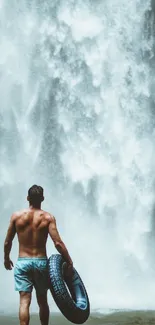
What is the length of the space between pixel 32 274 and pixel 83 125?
1382 centimetres

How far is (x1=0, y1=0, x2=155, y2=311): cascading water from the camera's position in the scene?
1848 centimetres

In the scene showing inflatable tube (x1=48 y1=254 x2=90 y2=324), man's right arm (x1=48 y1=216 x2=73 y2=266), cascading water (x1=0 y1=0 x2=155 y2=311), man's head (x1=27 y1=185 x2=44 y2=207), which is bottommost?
inflatable tube (x1=48 y1=254 x2=90 y2=324)

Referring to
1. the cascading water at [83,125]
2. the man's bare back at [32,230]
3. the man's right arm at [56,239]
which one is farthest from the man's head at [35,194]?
the cascading water at [83,125]

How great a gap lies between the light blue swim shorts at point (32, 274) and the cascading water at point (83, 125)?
1159cm

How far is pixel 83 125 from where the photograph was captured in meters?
19.3

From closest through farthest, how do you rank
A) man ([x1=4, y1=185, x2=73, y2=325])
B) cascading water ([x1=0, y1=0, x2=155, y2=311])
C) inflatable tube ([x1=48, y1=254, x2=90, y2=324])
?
1. inflatable tube ([x1=48, y1=254, x2=90, y2=324])
2. man ([x1=4, y1=185, x2=73, y2=325])
3. cascading water ([x1=0, y1=0, x2=155, y2=311])

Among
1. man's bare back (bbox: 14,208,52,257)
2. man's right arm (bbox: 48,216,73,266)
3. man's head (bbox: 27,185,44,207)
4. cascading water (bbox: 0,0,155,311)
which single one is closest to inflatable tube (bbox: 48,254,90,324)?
man's right arm (bbox: 48,216,73,266)

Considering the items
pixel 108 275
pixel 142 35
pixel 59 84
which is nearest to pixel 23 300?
pixel 108 275

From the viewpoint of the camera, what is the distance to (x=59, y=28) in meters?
20.0

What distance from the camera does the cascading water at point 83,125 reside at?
1848cm

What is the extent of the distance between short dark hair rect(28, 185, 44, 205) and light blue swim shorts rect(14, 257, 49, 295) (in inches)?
23.8

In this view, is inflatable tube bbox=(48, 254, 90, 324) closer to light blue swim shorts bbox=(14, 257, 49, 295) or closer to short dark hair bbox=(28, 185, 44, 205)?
light blue swim shorts bbox=(14, 257, 49, 295)

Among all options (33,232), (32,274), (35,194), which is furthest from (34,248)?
(35,194)

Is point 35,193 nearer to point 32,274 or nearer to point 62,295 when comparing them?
point 32,274
